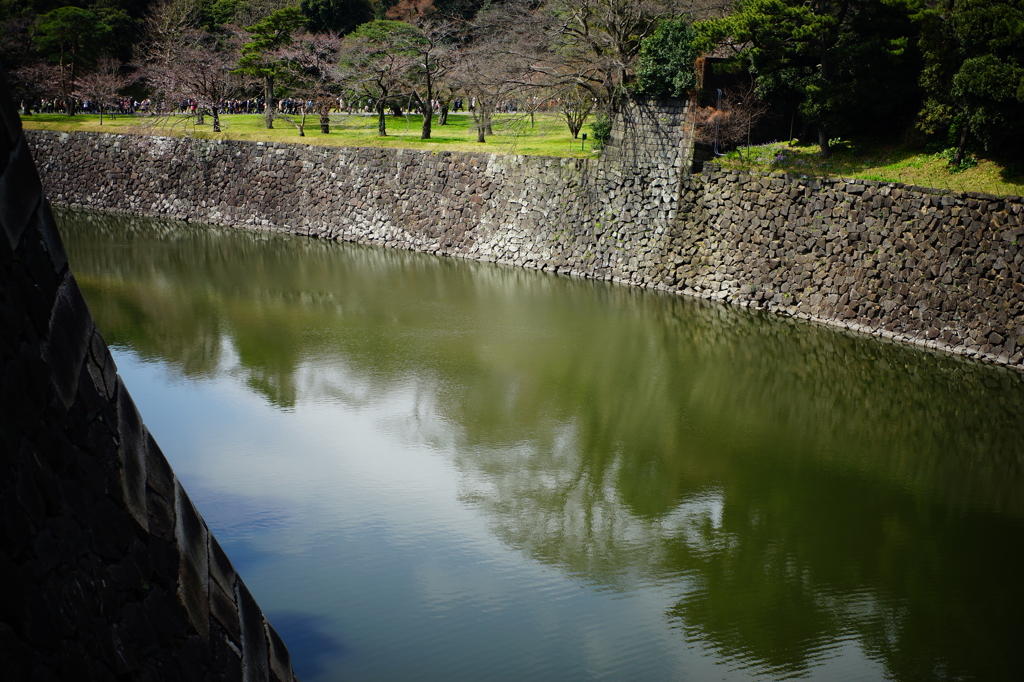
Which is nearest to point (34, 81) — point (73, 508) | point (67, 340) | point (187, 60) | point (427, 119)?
point (187, 60)

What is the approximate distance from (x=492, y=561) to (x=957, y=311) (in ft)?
23.3

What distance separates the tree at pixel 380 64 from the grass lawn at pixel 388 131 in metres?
0.93

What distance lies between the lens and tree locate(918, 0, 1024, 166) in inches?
375

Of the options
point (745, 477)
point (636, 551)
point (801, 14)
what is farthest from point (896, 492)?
point (801, 14)

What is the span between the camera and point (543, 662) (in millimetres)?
4453

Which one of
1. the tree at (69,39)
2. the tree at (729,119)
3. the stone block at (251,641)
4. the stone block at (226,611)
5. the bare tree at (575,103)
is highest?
the tree at (69,39)

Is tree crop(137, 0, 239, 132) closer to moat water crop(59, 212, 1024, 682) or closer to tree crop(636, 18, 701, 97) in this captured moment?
moat water crop(59, 212, 1024, 682)

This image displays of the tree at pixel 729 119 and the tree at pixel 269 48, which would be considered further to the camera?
the tree at pixel 269 48

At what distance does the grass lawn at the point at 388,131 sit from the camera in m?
17.0

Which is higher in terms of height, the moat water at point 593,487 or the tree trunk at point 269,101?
the tree trunk at point 269,101

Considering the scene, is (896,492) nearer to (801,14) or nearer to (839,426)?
(839,426)

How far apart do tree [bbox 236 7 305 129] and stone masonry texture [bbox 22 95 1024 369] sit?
9.78 ft

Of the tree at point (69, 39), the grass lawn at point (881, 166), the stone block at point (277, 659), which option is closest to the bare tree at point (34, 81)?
the tree at point (69, 39)

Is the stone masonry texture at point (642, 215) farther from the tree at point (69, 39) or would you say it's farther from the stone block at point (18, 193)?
the stone block at point (18, 193)
